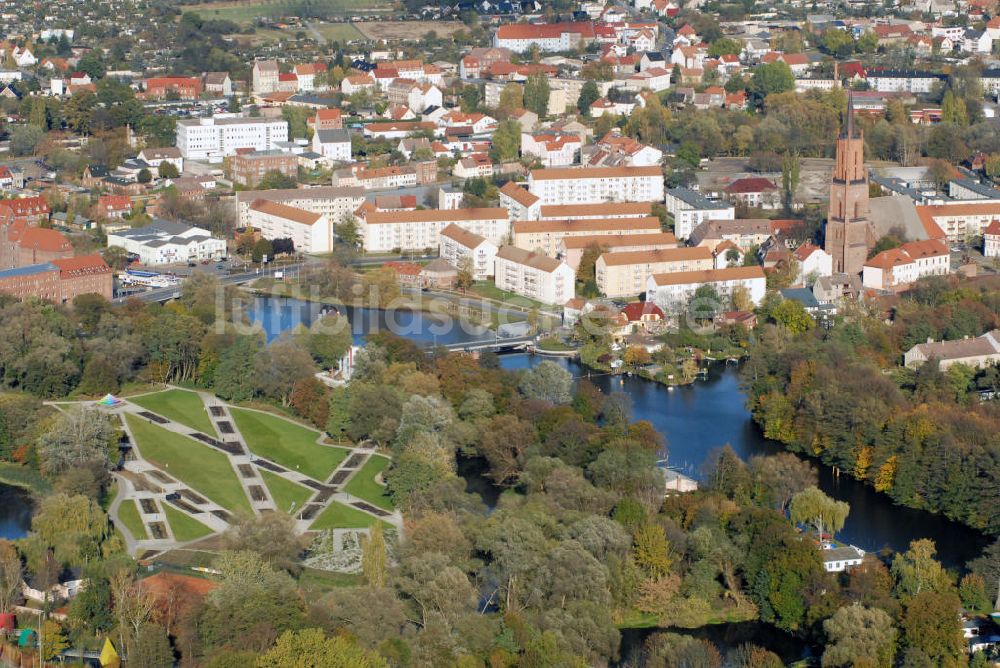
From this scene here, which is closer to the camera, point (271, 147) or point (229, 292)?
point (229, 292)

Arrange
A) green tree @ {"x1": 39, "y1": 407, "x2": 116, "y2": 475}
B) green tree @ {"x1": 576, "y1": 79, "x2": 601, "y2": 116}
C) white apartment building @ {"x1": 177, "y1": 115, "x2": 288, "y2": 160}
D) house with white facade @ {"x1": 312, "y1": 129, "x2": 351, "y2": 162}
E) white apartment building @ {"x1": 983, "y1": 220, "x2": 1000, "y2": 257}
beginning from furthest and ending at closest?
green tree @ {"x1": 576, "y1": 79, "x2": 601, "y2": 116}, white apartment building @ {"x1": 177, "y1": 115, "x2": 288, "y2": 160}, house with white facade @ {"x1": 312, "y1": 129, "x2": 351, "y2": 162}, white apartment building @ {"x1": 983, "y1": 220, "x2": 1000, "y2": 257}, green tree @ {"x1": 39, "y1": 407, "x2": 116, "y2": 475}

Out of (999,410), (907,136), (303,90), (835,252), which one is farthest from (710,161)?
(999,410)

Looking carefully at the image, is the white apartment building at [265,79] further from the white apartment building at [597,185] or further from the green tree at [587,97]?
the white apartment building at [597,185]

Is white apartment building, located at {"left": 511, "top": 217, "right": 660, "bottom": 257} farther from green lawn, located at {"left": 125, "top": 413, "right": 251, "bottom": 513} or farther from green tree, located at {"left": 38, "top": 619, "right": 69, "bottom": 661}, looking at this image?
green tree, located at {"left": 38, "top": 619, "right": 69, "bottom": 661}

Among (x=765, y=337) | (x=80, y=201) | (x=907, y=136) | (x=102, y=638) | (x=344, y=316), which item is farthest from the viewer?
(x=907, y=136)

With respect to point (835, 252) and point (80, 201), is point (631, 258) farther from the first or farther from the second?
point (80, 201)

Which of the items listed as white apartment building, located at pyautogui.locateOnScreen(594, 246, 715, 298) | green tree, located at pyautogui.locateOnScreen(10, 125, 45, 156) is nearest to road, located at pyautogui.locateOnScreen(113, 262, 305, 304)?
white apartment building, located at pyautogui.locateOnScreen(594, 246, 715, 298)

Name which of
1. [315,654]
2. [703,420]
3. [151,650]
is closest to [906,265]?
[703,420]
